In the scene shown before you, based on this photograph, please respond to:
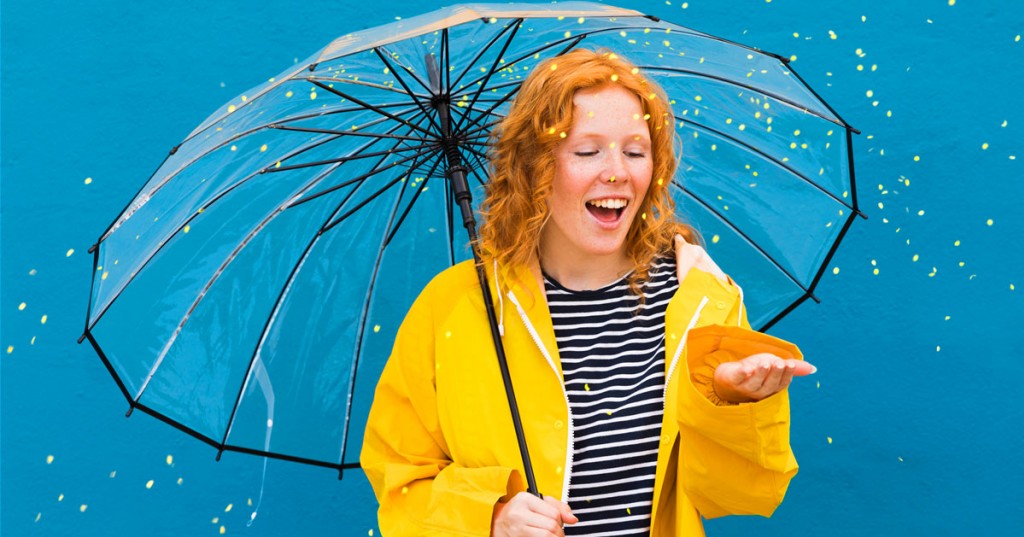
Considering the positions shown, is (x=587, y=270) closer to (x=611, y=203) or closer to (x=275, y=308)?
(x=611, y=203)

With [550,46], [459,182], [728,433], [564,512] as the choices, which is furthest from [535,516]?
[550,46]

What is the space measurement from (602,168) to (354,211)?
467 mm

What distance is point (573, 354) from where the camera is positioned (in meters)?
1.78

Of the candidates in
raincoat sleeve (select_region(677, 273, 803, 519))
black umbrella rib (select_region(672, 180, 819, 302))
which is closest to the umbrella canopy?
black umbrella rib (select_region(672, 180, 819, 302))

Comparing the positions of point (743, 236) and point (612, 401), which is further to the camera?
point (743, 236)

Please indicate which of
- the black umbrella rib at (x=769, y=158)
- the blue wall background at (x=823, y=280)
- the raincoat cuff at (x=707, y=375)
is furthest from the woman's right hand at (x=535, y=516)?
the blue wall background at (x=823, y=280)

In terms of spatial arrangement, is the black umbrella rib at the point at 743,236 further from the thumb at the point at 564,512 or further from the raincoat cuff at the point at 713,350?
the thumb at the point at 564,512

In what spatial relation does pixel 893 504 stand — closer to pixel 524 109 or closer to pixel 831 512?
pixel 831 512

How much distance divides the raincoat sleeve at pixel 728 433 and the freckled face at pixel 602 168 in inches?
7.6

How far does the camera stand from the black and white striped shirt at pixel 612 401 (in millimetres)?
1719

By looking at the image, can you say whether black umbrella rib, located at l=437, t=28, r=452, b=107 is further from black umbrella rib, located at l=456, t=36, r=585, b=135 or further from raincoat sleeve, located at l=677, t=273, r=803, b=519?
A: raincoat sleeve, located at l=677, t=273, r=803, b=519

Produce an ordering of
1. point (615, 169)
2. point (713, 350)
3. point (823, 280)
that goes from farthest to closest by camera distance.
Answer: point (823, 280)
point (615, 169)
point (713, 350)

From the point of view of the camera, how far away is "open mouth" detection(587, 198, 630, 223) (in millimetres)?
1736

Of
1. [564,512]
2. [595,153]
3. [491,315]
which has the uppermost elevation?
[595,153]
